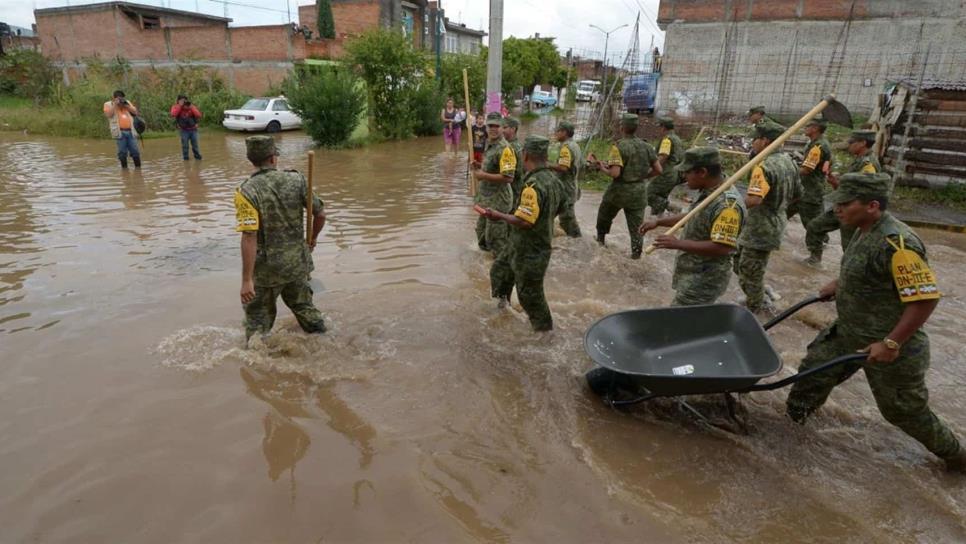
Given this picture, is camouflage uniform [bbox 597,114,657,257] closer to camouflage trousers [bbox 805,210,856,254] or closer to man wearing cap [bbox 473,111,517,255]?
man wearing cap [bbox 473,111,517,255]

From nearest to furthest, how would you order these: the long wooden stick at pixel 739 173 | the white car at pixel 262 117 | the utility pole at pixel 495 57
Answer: the long wooden stick at pixel 739 173, the utility pole at pixel 495 57, the white car at pixel 262 117

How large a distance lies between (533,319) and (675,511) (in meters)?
2.14

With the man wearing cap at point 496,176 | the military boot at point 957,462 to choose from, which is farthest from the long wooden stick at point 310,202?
the military boot at point 957,462

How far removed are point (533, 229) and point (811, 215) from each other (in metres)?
4.76

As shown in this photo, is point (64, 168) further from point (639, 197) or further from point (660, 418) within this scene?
point (660, 418)

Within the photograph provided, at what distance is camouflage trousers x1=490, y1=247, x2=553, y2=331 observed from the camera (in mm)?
4352

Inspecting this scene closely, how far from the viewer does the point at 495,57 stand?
9.65 m

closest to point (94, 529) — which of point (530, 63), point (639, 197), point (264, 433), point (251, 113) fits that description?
point (264, 433)

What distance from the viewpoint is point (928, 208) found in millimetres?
9625

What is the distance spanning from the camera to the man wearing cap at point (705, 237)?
12.1ft

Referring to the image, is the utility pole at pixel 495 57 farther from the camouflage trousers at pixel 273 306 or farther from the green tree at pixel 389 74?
the green tree at pixel 389 74

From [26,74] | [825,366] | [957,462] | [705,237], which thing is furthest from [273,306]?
[26,74]

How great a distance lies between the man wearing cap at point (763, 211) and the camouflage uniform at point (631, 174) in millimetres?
1415

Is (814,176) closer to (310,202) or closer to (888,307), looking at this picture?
(888,307)
